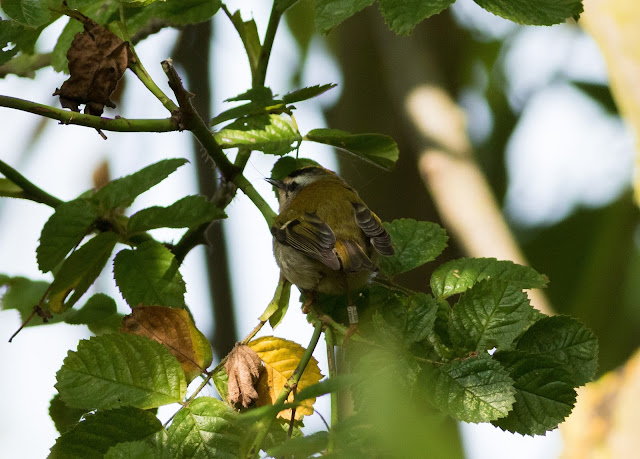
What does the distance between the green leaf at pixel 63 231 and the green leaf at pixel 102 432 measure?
512 mm

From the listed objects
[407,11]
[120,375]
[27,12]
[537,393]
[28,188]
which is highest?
[27,12]

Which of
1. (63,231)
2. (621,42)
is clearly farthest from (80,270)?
(621,42)

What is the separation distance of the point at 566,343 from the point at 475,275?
0.24 meters

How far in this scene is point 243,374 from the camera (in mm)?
1292

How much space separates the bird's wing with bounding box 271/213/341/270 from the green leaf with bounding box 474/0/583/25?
0.81 metres

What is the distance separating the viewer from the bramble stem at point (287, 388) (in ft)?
3.47

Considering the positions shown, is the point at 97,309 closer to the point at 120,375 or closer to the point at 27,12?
the point at 120,375

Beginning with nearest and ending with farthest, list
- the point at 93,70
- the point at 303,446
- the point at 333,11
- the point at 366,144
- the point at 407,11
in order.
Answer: the point at 303,446 < the point at 407,11 < the point at 333,11 < the point at 93,70 < the point at 366,144

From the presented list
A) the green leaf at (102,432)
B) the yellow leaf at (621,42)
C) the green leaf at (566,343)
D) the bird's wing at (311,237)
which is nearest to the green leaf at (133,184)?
the bird's wing at (311,237)

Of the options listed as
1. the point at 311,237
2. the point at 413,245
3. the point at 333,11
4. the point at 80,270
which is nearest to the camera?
the point at 333,11

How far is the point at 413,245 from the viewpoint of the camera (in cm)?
153

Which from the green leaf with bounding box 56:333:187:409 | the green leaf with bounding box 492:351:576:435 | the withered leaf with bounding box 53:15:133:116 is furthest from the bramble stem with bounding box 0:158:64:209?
the green leaf with bounding box 492:351:576:435

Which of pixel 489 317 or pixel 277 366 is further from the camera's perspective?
pixel 277 366

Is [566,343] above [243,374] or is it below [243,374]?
below
